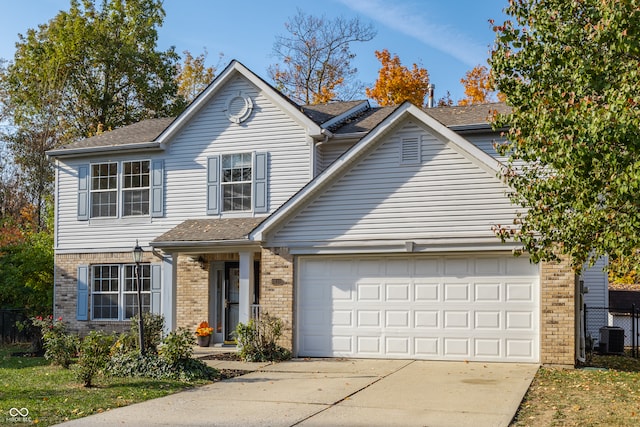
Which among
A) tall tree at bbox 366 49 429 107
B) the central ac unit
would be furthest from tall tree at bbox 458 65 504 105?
the central ac unit

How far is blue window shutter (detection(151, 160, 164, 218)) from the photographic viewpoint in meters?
21.0

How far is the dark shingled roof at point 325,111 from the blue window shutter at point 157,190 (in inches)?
174

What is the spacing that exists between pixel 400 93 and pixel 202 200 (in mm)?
16505

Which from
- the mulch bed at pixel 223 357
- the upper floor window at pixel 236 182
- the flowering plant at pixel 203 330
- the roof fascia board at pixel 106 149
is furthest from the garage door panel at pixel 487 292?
the roof fascia board at pixel 106 149

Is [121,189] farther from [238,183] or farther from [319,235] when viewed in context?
[319,235]

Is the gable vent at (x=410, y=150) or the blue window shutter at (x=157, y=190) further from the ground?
the gable vent at (x=410, y=150)

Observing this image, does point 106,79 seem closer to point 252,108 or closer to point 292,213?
point 252,108

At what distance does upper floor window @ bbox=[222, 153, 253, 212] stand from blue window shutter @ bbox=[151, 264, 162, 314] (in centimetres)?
261

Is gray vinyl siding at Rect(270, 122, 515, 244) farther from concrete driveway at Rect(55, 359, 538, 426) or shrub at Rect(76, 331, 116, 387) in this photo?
shrub at Rect(76, 331, 116, 387)

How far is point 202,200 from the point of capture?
20.5 metres

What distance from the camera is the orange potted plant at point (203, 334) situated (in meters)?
19.2

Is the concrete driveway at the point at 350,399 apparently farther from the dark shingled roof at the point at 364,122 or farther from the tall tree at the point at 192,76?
the tall tree at the point at 192,76

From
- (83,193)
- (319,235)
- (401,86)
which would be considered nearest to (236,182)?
(319,235)

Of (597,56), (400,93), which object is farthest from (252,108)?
(400,93)
